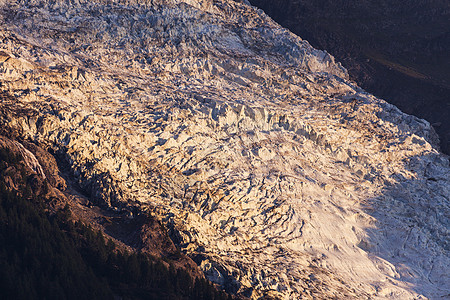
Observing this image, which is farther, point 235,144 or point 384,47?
point 384,47

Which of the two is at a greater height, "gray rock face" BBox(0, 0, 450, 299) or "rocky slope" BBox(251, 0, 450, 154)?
"rocky slope" BBox(251, 0, 450, 154)

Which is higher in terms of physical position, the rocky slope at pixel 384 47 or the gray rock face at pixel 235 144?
the rocky slope at pixel 384 47

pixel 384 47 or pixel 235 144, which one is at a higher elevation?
pixel 384 47

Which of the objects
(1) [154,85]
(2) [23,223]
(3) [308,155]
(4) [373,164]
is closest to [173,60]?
(1) [154,85]

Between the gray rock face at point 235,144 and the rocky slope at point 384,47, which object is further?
the rocky slope at point 384,47
